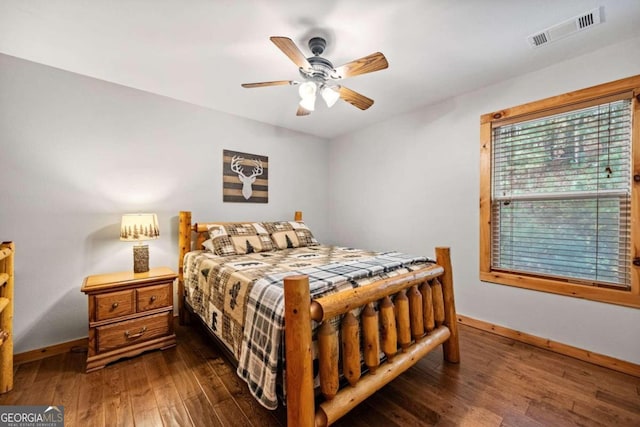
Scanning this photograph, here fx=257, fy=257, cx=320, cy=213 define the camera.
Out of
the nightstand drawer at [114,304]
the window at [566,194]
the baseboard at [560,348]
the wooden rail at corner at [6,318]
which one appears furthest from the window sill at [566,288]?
the wooden rail at corner at [6,318]

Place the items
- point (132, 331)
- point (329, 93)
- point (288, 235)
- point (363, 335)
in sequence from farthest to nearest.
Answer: point (288, 235), point (132, 331), point (329, 93), point (363, 335)

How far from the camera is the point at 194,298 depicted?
231 cm

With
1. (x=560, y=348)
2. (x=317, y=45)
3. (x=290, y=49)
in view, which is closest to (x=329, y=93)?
(x=317, y=45)

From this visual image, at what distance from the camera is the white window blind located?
1912 millimetres

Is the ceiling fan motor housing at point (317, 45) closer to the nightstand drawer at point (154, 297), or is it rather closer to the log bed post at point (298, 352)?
the log bed post at point (298, 352)

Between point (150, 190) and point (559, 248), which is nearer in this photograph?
A: point (559, 248)

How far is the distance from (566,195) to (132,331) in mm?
3657

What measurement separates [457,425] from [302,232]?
224cm

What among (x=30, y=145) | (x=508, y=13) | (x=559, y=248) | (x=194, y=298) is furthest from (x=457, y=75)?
(x=30, y=145)

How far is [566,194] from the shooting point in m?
2.11

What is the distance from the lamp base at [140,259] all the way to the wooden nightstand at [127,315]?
2.7 inches

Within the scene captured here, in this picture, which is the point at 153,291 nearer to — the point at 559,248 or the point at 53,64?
the point at 53,64

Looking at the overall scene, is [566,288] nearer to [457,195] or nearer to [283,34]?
[457,195]

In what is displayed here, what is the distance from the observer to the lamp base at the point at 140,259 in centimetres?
228
